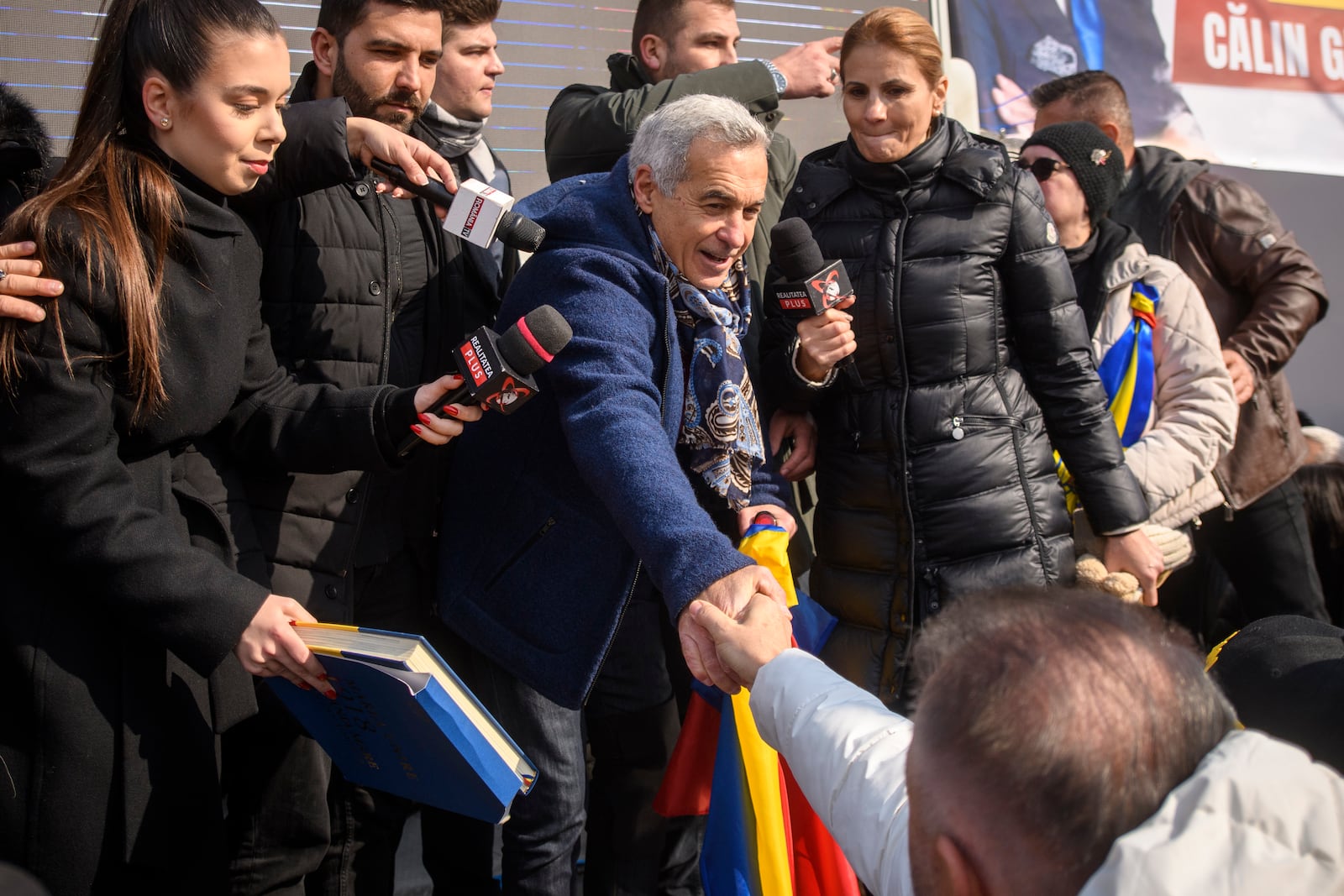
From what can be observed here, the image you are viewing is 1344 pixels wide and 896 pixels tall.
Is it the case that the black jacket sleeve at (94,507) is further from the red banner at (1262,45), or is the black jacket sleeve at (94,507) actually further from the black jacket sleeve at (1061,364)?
the red banner at (1262,45)

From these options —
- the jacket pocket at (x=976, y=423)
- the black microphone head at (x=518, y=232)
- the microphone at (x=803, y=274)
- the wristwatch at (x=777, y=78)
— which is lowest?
the jacket pocket at (x=976, y=423)

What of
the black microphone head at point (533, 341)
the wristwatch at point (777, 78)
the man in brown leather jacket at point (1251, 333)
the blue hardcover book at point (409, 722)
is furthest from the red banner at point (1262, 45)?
the blue hardcover book at point (409, 722)

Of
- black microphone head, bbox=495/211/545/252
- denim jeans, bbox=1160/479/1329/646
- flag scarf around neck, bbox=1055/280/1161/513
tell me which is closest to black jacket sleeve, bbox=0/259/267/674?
black microphone head, bbox=495/211/545/252

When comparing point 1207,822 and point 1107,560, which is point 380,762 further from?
point 1107,560

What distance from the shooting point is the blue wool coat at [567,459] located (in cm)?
235

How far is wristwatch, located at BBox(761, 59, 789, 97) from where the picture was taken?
11.2 feet

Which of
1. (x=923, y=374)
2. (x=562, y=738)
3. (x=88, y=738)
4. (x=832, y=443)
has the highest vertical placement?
(x=923, y=374)

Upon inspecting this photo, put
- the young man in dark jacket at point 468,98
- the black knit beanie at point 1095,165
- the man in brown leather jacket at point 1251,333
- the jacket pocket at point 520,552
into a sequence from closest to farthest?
the jacket pocket at point 520,552 → the young man in dark jacket at point 468,98 → the black knit beanie at point 1095,165 → the man in brown leather jacket at point 1251,333

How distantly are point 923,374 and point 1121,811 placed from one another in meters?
1.90

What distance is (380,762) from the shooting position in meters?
2.21

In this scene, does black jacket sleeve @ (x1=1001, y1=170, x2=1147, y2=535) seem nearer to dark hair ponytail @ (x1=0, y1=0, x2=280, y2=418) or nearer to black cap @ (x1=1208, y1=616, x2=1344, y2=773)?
black cap @ (x1=1208, y1=616, x2=1344, y2=773)

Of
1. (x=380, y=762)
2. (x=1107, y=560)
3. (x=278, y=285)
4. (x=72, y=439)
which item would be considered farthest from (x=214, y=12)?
(x=1107, y=560)

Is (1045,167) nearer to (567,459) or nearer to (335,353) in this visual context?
(567,459)

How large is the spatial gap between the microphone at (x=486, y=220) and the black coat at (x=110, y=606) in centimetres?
44
